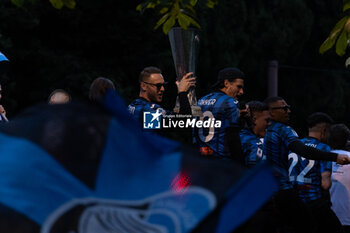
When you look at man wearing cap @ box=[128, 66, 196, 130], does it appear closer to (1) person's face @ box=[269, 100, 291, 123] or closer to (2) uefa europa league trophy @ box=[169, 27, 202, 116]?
(2) uefa europa league trophy @ box=[169, 27, 202, 116]

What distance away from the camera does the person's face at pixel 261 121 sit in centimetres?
669

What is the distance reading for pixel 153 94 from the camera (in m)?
5.77

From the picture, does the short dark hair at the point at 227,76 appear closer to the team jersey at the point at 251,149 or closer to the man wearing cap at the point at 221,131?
the man wearing cap at the point at 221,131

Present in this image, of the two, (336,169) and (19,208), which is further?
(336,169)

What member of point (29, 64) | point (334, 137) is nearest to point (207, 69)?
point (29, 64)

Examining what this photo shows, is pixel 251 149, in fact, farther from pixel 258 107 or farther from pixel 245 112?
pixel 258 107

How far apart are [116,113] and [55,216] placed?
39cm

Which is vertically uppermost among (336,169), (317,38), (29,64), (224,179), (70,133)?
(317,38)

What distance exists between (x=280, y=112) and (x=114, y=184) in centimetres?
474

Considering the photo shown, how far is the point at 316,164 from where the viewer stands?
22.0ft

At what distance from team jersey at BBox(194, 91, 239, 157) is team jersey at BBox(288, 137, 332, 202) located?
4.71 feet

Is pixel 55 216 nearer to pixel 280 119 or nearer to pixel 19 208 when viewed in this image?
pixel 19 208

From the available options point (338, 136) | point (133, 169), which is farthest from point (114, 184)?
point (338, 136)

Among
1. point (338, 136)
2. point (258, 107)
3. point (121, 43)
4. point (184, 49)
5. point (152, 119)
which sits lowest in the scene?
point (338, 136)
